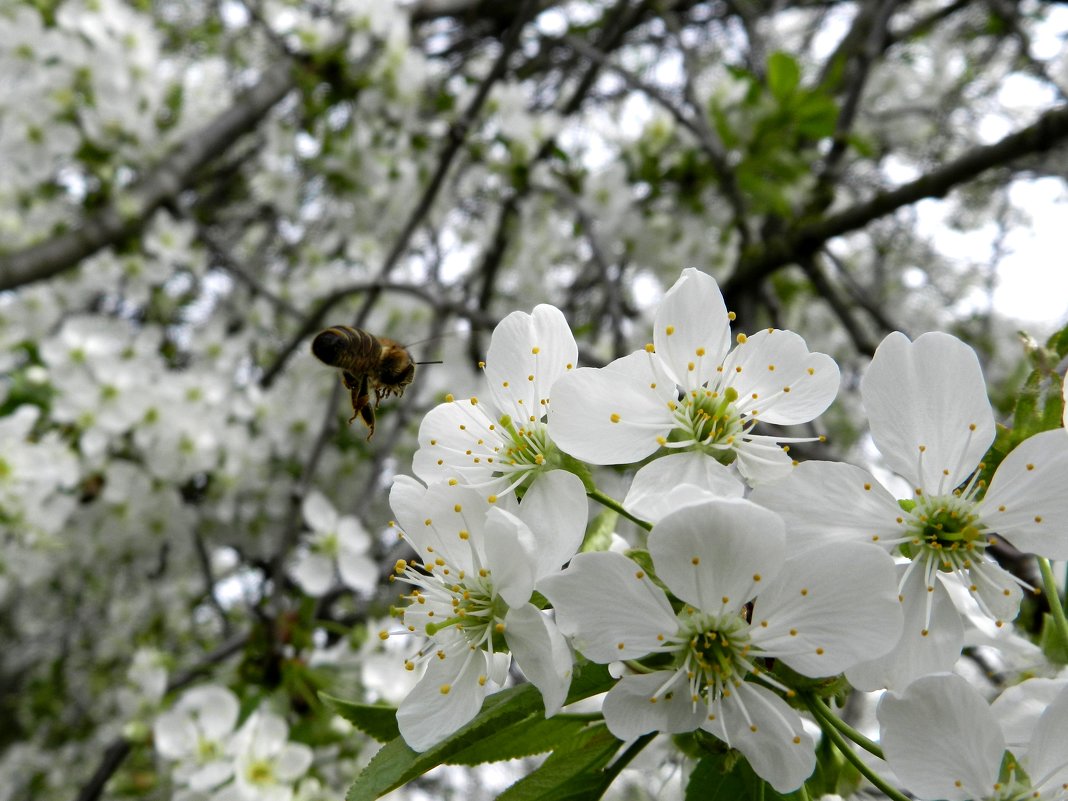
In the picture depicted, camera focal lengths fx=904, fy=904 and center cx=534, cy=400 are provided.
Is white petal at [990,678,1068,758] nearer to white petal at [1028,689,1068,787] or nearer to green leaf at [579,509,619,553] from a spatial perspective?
white petal at [1028,689,1068,787]

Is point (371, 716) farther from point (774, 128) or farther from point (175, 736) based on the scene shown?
point (774, 128)

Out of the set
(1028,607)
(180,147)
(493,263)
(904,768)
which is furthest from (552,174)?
(904,768)

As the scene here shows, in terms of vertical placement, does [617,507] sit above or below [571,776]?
above

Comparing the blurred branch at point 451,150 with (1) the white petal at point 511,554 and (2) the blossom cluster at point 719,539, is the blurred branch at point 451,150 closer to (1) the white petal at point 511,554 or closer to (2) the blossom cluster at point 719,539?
(2) the blossom cluster at point 719,539

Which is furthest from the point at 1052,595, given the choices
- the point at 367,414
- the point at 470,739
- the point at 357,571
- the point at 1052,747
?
the point at 357,571

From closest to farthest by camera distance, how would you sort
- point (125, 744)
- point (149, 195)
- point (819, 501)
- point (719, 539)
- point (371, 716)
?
1. point (719, 539)
2. point (819, 501)
3. point (371, 716)
4. point (125, 744)
5. point (149, 195)

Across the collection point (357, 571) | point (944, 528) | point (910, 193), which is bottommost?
point (357, 571)
